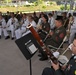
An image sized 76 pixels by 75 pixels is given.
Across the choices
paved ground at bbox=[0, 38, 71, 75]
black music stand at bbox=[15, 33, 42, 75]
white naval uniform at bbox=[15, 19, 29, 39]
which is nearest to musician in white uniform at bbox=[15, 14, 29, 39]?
white naval uniform at bbox=[15, 19, 29, 39]

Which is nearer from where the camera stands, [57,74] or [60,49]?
[57,74]

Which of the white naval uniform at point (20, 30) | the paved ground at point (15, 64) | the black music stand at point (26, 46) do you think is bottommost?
the paved ground at point (15, 64)

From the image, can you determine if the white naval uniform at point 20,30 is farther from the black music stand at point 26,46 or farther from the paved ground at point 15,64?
the black music stand at point 26,46

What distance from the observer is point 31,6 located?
19.0 meters

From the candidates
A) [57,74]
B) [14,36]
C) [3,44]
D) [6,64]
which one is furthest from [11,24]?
[57,74]

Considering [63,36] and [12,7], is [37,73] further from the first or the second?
[12,7]

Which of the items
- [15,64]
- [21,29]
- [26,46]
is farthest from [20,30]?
[26,46]

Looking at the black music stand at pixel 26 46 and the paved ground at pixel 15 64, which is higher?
the black music stand at pixel 26 46

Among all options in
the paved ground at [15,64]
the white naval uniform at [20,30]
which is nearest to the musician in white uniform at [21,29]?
the white naval uniform at [20,30]

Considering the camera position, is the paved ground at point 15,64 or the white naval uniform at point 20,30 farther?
the white naval uniform at point 20,30

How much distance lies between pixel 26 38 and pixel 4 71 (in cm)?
177

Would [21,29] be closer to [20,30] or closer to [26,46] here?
[20,30]

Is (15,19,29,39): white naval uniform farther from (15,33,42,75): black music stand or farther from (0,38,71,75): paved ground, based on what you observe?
(15,33,42,75): black music stand

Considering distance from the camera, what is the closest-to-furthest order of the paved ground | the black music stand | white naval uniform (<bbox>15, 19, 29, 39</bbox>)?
the black music stand
the paved ground
white naval uniform (<bbox>15, 19, 29, 39</bbox>)
